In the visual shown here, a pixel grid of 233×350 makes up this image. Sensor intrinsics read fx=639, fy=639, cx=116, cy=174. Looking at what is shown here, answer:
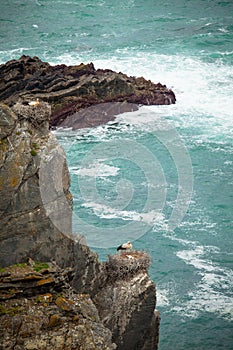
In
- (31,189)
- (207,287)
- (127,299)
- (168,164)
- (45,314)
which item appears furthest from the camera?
(168,164)

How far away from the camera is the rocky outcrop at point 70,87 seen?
5859 centimetres

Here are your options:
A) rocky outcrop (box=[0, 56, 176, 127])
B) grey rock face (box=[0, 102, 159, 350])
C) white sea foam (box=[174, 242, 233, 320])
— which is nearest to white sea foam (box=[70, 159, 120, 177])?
rocky outcrop (box=[0, 56, 176, 127])

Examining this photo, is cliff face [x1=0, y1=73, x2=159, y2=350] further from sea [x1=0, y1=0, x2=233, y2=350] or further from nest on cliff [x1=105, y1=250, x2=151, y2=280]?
sea [x1=0, y1=0, x2=233, y2=350]

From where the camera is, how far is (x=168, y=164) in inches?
2090

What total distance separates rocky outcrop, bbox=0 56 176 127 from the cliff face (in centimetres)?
3356

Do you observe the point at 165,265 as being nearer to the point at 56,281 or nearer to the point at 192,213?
the point at 192,213

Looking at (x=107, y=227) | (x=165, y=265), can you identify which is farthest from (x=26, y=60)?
(x=165, y=265)

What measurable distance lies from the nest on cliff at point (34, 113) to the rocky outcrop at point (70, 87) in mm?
33964

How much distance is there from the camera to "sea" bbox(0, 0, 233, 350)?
37.2 meters

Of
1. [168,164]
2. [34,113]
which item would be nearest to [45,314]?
[34,113]

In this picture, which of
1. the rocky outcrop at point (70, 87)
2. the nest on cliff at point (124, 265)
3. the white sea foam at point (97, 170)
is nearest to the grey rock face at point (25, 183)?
the nest on cliff at point (124, 265)

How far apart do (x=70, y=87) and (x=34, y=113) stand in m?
38.6

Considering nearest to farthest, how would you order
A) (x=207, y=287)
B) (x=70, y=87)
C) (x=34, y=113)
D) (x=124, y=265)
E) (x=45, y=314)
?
1. (x=45, y=314)
2. (x=34, y=113)
3. (x=124, y=265)
4. (x=207, y=287)
5. (x=70, y=87)

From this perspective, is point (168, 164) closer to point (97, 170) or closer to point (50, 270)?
point (97, 170)
